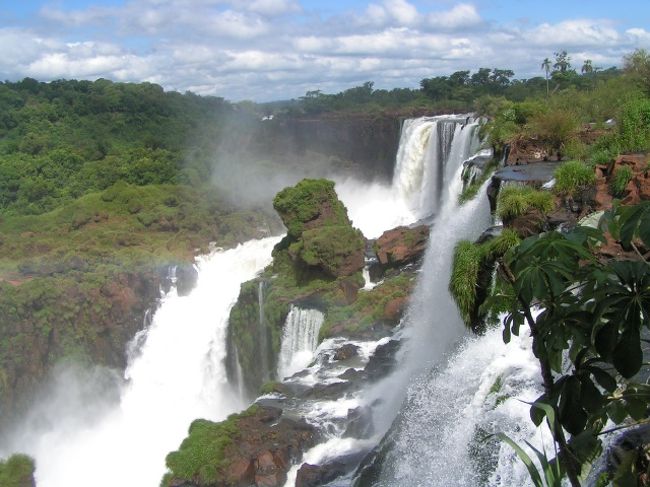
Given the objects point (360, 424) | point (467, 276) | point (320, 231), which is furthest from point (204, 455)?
point (320, 231)

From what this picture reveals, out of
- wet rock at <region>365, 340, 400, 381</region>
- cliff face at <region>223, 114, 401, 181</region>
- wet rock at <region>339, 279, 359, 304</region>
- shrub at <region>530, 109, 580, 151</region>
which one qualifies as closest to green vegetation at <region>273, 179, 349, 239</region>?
wet rock at <region>339, 279, 359, 304</region>

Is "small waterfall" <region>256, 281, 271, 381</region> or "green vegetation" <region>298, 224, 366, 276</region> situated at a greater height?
"green vegetation" <region>298, 224, 366, 276</region>

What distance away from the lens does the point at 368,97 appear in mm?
48500

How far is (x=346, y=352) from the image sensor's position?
15.1 m

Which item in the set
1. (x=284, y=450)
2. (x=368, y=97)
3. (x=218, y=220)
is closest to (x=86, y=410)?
(x=218, y=220)

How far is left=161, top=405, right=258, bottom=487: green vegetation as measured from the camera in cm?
1082

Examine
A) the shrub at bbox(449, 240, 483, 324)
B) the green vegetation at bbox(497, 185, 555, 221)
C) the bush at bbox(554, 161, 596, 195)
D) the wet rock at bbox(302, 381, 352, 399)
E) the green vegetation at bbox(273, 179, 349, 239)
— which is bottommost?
the wet rock at bbox(302, 381, 352, 399)

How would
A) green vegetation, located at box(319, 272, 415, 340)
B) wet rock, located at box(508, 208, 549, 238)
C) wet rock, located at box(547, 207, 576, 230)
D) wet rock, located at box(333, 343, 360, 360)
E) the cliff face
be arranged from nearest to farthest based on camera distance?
1. wet rock, located at box(508, 208, 549, 238)
2. wet rock, located at box(547, 207, 576, 230)
3. wet rock, located at box(333, 343, 360, 360)
4. green vegetation, located at box(319, 272, 415, 340)
5. the cliff face

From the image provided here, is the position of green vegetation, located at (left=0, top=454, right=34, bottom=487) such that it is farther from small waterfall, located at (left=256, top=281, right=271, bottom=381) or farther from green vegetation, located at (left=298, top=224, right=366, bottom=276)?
green vegetation, located at (left=298, top=224, right=366, bottom=276)

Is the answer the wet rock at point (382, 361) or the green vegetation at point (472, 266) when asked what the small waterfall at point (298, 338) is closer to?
the wet rock at point (382, 361)

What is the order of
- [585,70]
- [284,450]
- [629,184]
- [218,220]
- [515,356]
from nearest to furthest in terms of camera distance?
[515,356], [629,184], [284,450], [218,220], [585,70]

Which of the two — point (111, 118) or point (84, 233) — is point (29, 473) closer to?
point (84, 233)

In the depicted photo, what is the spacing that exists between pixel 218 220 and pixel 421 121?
10855mm

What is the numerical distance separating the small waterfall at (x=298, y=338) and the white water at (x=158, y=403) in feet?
10.1
